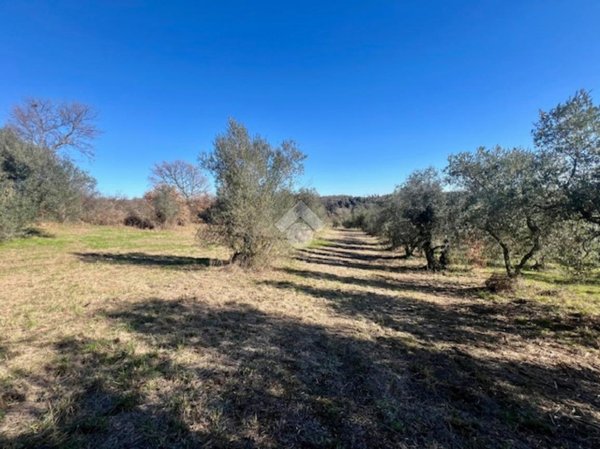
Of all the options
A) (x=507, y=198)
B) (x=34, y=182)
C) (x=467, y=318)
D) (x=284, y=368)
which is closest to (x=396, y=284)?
(x=467, y=318)

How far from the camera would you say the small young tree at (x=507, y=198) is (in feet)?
23.2

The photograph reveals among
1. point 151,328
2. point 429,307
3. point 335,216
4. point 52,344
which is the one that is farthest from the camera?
point 335,216

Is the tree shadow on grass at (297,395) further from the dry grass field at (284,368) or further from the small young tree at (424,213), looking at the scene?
the small young tree at (424,213)

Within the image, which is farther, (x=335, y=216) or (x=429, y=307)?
(x=335, y=216)

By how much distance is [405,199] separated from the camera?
44.0 ft

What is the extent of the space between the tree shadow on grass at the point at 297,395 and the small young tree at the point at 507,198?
4.45m

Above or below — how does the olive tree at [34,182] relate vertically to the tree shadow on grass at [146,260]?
above

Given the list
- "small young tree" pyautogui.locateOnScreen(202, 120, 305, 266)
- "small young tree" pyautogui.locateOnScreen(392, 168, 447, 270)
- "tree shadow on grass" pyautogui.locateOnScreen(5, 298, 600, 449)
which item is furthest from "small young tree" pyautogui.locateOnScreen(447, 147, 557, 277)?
"small young tree" pyautogui.locateOnScreen(202, 120, 305, 266)

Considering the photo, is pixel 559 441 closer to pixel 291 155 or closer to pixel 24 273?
pixel 291 155

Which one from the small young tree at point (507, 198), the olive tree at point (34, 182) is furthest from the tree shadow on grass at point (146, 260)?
the small young tree at point (507, 198)

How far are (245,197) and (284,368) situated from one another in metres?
7.04

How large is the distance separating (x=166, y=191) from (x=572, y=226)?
30.8m

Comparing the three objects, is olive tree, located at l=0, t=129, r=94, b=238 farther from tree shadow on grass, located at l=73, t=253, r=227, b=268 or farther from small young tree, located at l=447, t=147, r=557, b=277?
small young tree, located at l=447, t=147, r=557, b=277

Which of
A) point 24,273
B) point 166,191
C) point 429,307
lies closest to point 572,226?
point 429,307
